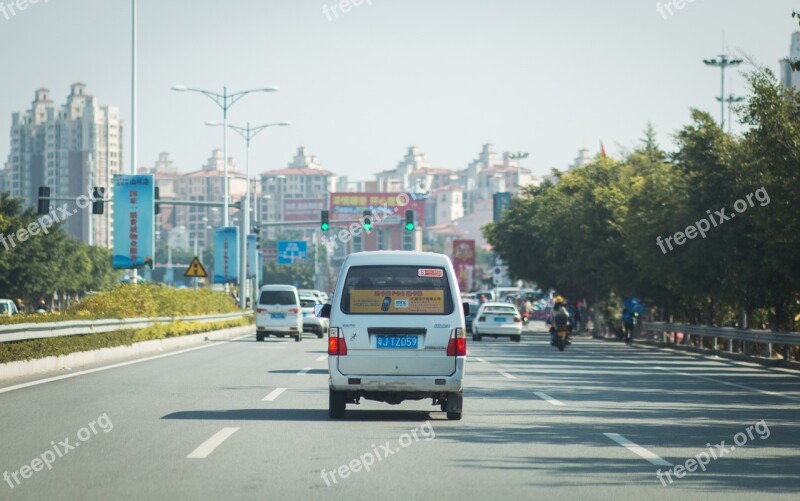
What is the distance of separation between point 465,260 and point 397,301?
3827 inches

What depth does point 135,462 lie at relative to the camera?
444 inches

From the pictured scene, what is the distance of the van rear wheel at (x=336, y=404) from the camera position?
50.6 feet

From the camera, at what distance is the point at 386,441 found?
13203 mm

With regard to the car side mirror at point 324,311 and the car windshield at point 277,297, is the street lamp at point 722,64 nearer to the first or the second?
the car windshield at point 277,297

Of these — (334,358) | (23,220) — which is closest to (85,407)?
(334,358)

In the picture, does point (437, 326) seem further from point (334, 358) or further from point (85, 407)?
point (85, 407)

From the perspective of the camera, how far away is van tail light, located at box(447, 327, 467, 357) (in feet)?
49.9

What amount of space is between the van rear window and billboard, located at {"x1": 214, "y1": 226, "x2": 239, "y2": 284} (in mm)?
45310

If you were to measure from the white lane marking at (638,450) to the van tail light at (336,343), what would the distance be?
10.4 feet

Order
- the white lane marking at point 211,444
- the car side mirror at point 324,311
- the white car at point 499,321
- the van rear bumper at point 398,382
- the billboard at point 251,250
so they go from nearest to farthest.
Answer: the white lane marking at point 211,444, the van rear bumper at point 398,382, the car side mirror at point 324,311, the white car at point 499,321, the billboard at point 251,250

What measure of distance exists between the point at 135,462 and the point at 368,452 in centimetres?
220

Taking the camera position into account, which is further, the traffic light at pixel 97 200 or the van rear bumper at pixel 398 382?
the traffic light at pixel 97 200

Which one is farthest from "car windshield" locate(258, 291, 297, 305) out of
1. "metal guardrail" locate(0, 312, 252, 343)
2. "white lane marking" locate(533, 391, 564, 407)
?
"white lane marking" locate(533, 391, 564, 407)

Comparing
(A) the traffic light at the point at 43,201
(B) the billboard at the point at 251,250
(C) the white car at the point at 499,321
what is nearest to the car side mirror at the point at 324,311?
(A) the traffic light at the point at 43,201
